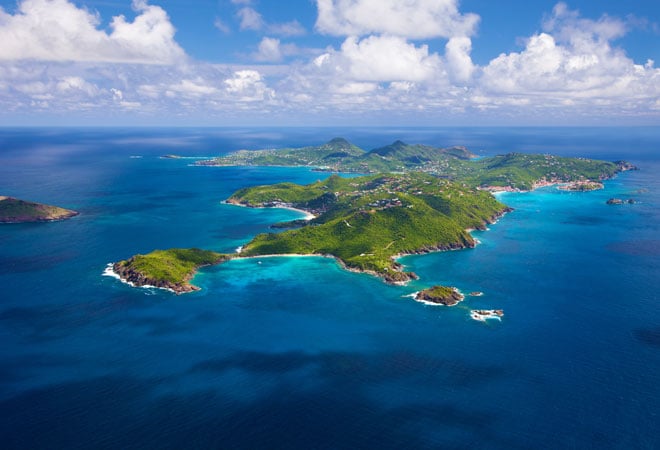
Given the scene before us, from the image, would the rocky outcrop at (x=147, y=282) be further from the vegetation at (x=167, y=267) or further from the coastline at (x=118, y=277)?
the coastline at (x=118, y=277)

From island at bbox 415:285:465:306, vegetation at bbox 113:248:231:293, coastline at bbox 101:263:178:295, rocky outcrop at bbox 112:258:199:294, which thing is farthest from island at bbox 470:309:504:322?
coastline at bbox 101:263:178:295

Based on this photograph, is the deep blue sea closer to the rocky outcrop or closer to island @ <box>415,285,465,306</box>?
the rocky outcrop

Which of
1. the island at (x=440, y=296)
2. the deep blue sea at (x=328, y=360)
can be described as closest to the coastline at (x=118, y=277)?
the deep blue sea at (x=328, y=360)

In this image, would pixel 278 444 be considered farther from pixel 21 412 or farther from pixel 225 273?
pixel 225 273

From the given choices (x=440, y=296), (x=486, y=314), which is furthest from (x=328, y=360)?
(x=486, y=314)

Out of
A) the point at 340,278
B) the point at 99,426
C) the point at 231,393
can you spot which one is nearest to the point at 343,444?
the point at 231,393

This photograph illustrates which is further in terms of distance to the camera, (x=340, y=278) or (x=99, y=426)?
(x=340, y=278)
